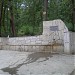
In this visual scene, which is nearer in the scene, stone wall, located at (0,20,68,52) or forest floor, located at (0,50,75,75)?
forest floor, located at (0,50,75,75)

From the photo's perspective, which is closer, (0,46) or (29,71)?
(29,71)

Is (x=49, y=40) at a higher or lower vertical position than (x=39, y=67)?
higher

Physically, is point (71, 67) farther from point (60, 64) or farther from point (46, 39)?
point (46, 39)

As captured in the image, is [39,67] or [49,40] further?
[49,40]

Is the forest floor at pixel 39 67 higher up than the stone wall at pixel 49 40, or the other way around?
the stone wall at pixel 49 40

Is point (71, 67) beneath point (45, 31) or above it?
beneath

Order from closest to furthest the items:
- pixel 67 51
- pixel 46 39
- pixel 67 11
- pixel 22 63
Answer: pixel 22 63
pixel 67 51
pixel 46 39
pixel 67 11

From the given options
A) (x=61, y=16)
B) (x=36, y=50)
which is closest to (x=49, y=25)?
(x=36, y=50)

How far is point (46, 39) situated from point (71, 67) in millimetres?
3236

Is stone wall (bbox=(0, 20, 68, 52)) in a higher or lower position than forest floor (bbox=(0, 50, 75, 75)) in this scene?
higher

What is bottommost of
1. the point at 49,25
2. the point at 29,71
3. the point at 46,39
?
the point at 29,71

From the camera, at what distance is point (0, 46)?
1154 centimetres

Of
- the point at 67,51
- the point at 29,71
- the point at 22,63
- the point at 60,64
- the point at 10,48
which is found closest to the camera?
the point at 29,71

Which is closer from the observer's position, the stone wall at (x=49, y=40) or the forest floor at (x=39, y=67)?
the forest floor at (x=39, y=67)
